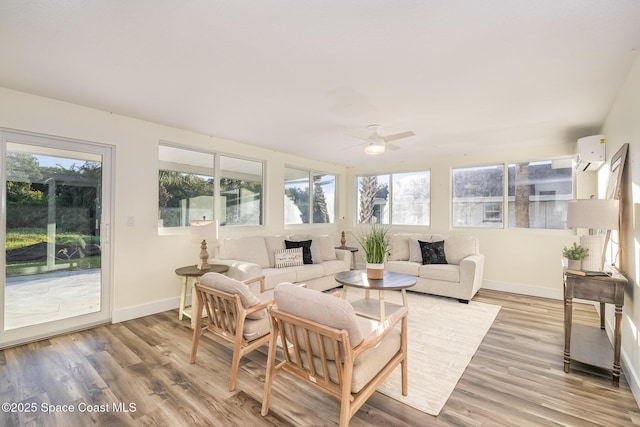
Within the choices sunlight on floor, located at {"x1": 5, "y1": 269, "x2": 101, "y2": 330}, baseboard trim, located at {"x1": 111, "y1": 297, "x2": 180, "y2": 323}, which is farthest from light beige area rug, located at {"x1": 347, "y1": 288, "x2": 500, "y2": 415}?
sunlight on floor, located at {"x1": 5, "y1": 269, "x2": 101, "y2": 330}

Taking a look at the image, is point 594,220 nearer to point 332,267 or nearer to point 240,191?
point 332,267

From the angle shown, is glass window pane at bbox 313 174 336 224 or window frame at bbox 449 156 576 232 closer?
window frame at bbox 449 156 576 232

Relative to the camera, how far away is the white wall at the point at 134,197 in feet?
10.2

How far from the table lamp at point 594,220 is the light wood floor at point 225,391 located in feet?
3.04

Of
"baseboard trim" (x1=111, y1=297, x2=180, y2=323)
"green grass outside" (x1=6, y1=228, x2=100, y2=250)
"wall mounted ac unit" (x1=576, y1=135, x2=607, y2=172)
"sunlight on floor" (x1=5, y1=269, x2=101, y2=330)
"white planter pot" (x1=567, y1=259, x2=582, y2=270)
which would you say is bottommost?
"baseboard trim" (x1=111, y1=297, x2=180, y2=323)

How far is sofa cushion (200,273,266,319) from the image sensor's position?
7.30ft

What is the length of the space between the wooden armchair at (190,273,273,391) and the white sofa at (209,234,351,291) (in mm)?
1113

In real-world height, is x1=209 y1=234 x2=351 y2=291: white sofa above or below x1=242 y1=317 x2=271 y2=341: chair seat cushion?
above

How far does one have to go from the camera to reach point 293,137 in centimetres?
446

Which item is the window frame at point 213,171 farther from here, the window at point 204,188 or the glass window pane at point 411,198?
the glass window pane at point 411,198

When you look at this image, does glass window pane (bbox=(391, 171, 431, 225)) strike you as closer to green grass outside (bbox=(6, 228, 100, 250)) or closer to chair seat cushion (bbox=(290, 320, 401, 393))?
chair seat cushion (bbox=(290, 320, 401, 393))

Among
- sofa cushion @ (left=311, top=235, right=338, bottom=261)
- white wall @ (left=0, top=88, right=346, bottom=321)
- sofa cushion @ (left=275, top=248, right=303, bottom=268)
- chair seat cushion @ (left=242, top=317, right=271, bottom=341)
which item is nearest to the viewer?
chair seat cushion @ (left=242, top=317, right=271, bottom=341)

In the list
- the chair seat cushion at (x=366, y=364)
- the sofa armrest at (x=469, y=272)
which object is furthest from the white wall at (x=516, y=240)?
the chair seat cushion at (x=366, y=364)

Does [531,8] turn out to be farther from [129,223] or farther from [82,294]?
[82,294]
